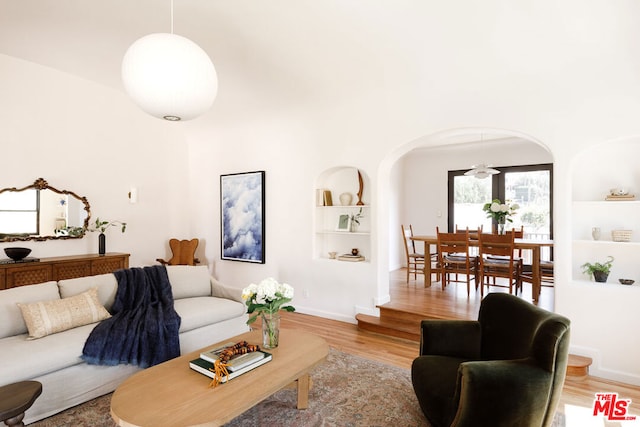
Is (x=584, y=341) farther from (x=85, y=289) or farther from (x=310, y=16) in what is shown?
(x=85, y=289)

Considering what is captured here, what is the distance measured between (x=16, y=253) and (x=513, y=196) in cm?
769

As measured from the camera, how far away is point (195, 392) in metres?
1.98

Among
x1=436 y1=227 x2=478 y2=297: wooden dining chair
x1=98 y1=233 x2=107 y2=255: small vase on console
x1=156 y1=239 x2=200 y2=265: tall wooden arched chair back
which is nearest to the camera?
x1=98 y1=233 x2=107 y2=255: small vase on console

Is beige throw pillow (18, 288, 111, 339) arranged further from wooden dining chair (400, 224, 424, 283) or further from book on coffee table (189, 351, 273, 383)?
wooden dining chair (400, 224, 424, 283)

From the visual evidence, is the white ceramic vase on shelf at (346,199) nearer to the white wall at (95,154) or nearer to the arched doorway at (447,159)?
the arched doorway at (447,159)

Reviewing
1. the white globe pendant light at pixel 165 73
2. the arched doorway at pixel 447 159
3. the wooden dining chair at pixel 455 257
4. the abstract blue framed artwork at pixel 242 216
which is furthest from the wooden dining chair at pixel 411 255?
the white globe pendant light at pixel 165 73

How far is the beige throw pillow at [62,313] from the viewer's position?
2.71m

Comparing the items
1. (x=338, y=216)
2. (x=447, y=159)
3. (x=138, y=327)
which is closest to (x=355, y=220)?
(x=338, y=216)

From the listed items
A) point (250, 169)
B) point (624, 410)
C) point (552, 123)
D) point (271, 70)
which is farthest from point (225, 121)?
point (624, 410)

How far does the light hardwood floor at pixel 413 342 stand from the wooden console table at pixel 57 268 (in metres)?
2.41

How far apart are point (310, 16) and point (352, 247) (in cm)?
300

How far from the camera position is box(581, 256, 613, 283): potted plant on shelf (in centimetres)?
334

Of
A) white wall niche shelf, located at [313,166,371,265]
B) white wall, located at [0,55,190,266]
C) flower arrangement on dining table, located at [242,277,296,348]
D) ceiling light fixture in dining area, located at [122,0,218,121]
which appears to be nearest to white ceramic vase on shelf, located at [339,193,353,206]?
white wall niche shelf, located at [313,166,371,265]

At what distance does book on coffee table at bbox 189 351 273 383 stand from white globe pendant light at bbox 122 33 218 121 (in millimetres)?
1511
